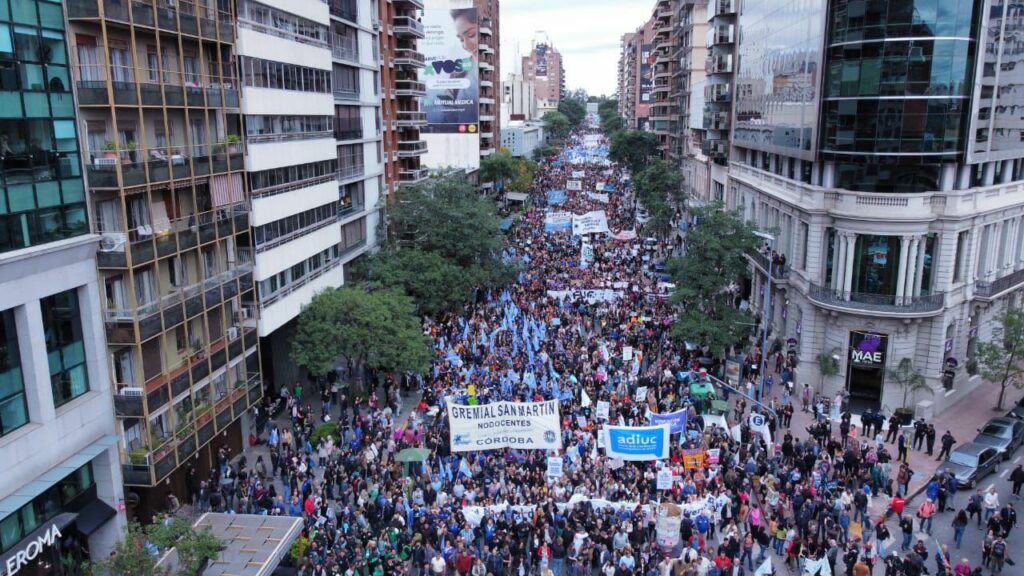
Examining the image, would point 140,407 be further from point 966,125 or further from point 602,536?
point 966,125

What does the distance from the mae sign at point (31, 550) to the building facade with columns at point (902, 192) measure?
31496 mm

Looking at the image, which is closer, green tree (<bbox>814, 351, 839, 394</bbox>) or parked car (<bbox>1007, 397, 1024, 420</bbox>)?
parked car (<bbox>1007, 397, 1024, 420</bbox>)

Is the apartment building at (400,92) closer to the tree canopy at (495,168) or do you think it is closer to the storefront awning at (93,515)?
the storefront awning at (93,515)

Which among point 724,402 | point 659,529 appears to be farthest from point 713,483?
point 724,402

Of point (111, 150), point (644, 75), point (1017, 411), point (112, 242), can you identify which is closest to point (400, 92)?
point (111, 150)

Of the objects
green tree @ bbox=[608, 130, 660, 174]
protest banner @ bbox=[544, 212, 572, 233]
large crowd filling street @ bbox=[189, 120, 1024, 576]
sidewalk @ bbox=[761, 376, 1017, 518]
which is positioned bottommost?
sidewalk @ bbox=[761, 376, 1017, 518]

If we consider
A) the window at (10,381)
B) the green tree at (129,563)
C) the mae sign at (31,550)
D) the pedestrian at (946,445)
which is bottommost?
the pedestrian at (946,445)

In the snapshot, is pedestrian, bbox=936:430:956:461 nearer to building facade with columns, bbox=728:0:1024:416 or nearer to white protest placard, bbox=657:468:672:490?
building facade with columns, bbox=728:0:1024:416

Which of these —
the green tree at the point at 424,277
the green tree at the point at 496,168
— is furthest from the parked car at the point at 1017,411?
the green tree at the point at 496,168

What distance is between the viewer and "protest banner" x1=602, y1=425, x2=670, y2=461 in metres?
26.2

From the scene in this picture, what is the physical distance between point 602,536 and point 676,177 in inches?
2609

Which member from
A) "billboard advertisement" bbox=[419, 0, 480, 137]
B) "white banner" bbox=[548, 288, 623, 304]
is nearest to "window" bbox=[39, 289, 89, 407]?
"white banner" bbox=[548, 288, 623, 304]

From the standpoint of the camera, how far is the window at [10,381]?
A: 781 inches

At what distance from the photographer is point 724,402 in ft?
105
